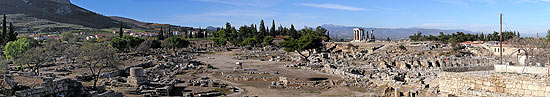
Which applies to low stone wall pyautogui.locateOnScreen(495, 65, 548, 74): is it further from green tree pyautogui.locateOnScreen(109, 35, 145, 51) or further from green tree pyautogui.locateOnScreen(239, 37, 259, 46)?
green tree pyautogui.locateOnScreen(239, 37, 259, 46)

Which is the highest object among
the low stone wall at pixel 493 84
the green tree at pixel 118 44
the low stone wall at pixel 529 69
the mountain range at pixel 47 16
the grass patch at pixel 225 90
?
the mountain range at pixel 47 16

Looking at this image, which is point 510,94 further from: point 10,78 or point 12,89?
point 10,78

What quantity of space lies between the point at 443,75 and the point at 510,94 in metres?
2.56

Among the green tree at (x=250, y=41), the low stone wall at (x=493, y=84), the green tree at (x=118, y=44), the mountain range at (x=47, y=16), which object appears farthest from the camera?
the mountain range at (x=47, y=16)

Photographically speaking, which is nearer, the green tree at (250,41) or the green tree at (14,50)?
the green tree at (14,50)

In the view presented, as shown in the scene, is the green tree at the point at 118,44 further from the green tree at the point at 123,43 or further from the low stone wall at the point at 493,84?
the low stone wall at the point at 493,84

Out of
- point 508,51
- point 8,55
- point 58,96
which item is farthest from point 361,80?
point 8,55

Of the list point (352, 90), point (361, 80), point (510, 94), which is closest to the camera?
point (510, 94)

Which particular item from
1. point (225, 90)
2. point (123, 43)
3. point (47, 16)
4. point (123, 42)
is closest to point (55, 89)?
point (225, 90)

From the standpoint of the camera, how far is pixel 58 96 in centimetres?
1068

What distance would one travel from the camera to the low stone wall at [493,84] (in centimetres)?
1228

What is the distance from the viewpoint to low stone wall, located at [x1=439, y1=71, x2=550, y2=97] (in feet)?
40.3

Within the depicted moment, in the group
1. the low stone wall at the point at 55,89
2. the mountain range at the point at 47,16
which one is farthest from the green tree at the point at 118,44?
the mountain range at the point at 47,16

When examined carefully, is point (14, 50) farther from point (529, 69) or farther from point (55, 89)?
point (529, 69)
